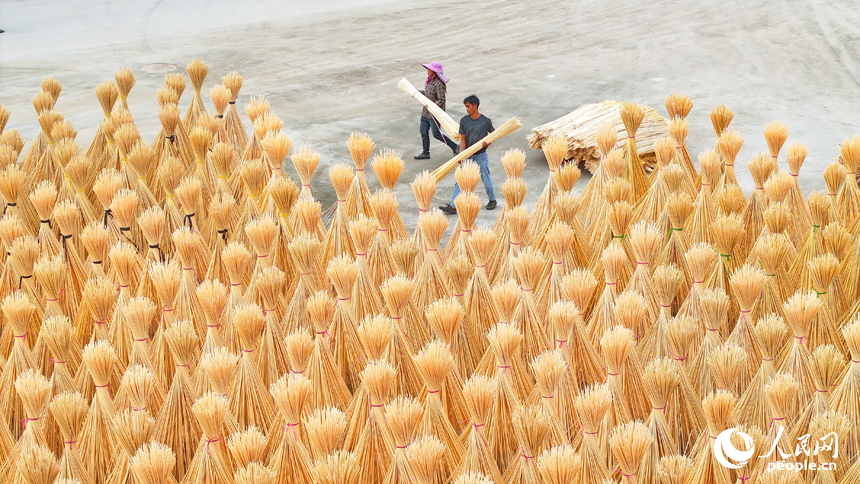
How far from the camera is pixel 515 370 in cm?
240

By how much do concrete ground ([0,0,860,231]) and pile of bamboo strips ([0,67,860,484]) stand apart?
237 cm

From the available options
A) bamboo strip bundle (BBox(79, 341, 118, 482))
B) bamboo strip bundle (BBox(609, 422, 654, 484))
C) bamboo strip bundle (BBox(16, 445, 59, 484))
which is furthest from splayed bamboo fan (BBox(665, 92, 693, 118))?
bamboo strip bundle (BBox(16, 445, 59, 484))

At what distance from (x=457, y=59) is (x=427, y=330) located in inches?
254

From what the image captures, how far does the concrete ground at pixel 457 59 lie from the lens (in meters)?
6.99

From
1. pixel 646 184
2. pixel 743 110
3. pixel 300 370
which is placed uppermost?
pixel 300 370

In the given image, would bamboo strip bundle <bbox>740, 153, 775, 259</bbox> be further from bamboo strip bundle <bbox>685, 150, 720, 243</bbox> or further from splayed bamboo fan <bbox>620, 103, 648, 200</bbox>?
splayed bamboo fan <bbox>620, 103, 648, 200</bbox>

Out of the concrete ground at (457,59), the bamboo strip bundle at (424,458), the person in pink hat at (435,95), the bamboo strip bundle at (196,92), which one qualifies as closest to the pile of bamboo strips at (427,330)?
the bamboo strip bundle at (424,458)

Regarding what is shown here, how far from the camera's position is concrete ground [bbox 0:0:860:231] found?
699 centimetres

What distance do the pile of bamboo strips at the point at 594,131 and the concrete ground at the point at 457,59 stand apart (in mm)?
377

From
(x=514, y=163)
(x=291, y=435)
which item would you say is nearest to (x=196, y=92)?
(x=514, y=163)

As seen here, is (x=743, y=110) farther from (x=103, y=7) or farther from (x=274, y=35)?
(x=103, y=7)

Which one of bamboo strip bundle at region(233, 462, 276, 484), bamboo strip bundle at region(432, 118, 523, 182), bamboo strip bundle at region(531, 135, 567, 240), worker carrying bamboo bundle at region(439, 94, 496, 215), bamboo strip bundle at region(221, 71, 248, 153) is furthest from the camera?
worker carrying bamboo bundle at region(439, 94, 496, 215)

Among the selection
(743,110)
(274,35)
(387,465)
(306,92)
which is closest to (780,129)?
(387,465)

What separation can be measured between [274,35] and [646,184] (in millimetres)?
6899
